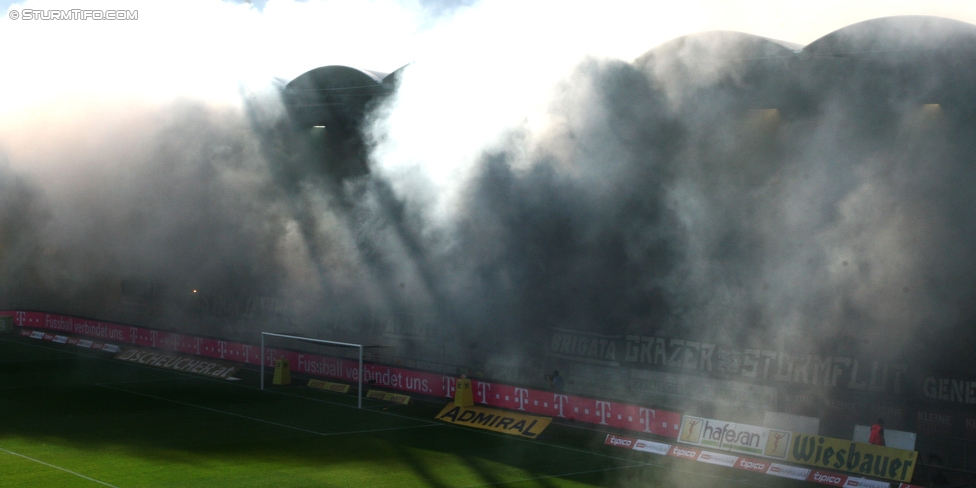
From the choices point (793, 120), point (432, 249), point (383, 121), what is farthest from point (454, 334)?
point (793, 120)

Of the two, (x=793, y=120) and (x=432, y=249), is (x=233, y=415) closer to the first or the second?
(x=432, y=249)

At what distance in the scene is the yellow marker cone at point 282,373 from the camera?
2284cm

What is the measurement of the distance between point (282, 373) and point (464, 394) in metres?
6.17

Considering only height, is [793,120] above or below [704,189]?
above

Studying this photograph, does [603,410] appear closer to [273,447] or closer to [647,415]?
[647,415]

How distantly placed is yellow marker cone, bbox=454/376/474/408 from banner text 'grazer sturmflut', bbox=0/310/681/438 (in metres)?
0.14

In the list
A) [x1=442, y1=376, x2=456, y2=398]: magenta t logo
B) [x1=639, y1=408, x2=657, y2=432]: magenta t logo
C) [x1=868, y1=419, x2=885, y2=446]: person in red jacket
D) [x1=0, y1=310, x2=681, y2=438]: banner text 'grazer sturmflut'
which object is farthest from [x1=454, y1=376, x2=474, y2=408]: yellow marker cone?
[x1=868, y1=419, x2=885, y2=446]: person in red jacket

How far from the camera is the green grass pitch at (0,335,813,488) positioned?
13.8 meters

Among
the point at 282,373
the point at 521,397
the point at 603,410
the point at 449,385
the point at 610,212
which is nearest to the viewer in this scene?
the point at 603,410

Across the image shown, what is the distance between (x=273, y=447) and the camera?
15953 millimetres

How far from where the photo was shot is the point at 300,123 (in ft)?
83.4

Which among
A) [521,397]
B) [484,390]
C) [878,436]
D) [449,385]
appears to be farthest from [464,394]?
[878,436]

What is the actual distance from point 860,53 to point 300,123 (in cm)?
1554

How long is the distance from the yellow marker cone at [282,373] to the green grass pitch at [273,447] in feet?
1.97
